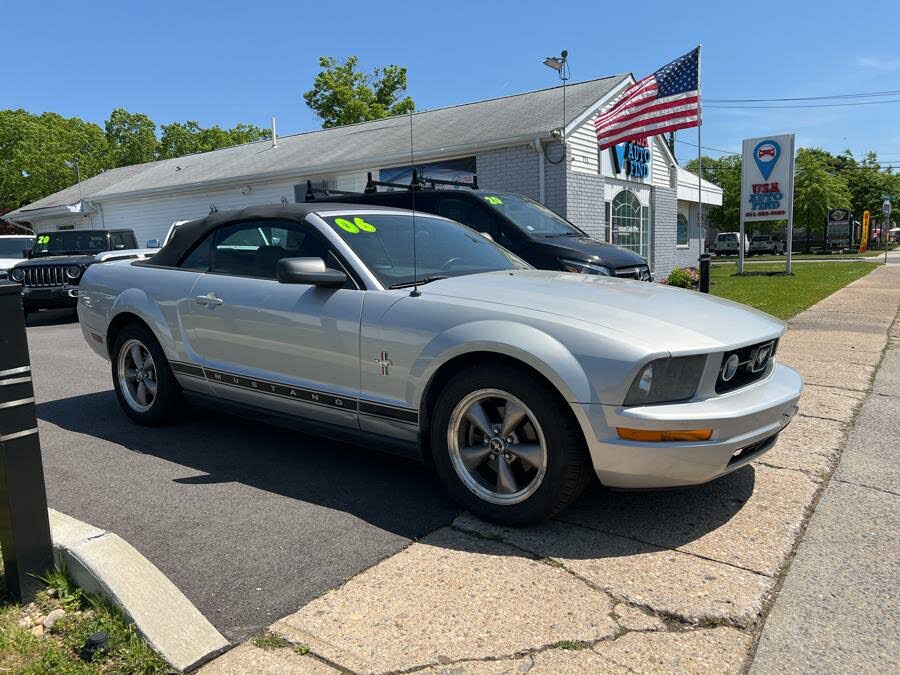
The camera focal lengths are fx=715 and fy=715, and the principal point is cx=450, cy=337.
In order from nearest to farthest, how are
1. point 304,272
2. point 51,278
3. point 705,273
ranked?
point 304,272 → point 705,273 → point 51,278

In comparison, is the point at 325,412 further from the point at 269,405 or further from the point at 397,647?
the point at 397,647

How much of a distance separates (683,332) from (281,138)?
23.9 m

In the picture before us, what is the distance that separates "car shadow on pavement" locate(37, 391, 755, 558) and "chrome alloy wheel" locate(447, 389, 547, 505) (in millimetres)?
240

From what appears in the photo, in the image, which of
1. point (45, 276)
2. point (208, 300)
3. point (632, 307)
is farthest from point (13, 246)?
point (632, 307)

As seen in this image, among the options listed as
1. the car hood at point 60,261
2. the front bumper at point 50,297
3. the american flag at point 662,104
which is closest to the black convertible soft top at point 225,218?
the front bumper at point 50,297

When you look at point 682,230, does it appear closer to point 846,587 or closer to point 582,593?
point 846,587

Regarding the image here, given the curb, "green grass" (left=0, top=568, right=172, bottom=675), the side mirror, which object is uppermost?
the side mirror

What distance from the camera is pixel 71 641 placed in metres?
2.43

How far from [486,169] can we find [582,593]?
43.8 ft

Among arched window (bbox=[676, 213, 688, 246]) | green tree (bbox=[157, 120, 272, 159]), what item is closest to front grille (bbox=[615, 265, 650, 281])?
arched window (bbox=[676, 213, 688, 246])

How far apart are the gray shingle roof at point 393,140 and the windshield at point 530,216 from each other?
4.80 m

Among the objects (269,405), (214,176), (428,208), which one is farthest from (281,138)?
(269,405)

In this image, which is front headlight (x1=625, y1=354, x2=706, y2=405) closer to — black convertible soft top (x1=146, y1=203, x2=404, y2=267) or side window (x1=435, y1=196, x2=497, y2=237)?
black convertible soft top (x1=146, y1=203, x2=404, y2=267)

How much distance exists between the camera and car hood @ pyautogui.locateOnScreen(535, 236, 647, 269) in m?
8.37
